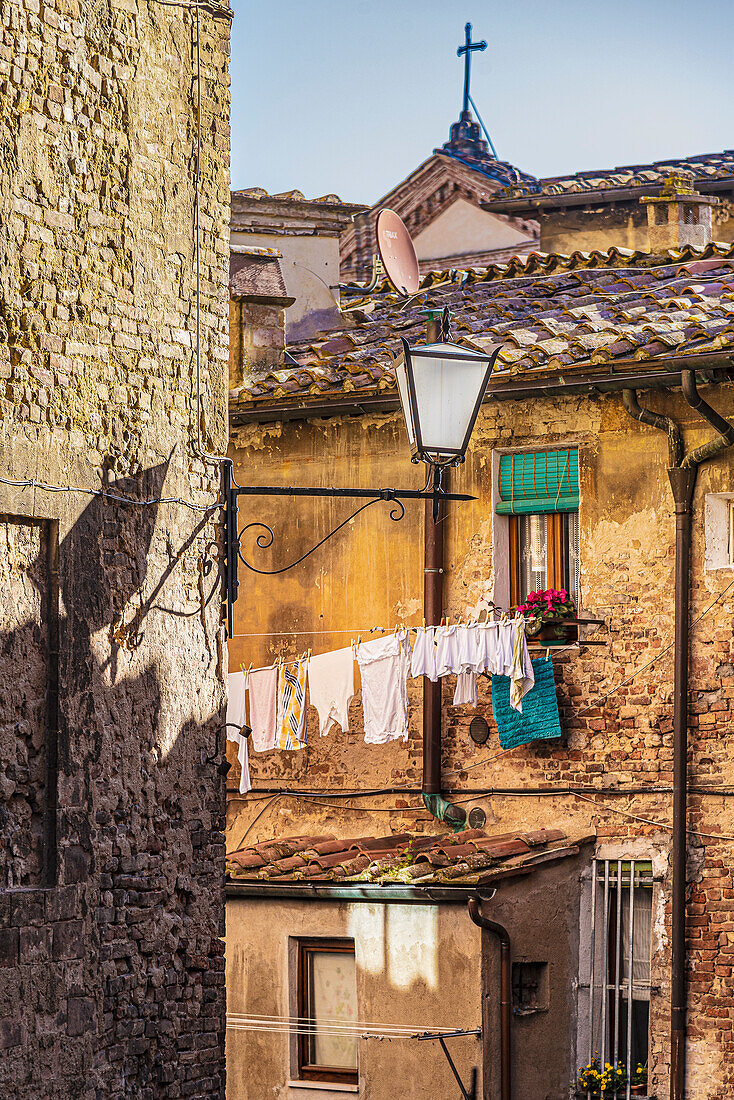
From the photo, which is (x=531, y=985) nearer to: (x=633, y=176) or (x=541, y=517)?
(x=541, y=517)

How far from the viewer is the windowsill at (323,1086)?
40.1ft

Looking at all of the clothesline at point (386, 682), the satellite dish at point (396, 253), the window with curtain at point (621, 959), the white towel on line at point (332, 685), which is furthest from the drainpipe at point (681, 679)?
the satellite dish at point (396, 253)

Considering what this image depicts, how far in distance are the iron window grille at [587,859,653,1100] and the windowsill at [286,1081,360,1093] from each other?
1.76 m

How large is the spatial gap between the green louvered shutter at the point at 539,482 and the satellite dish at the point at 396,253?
2850 millimetres

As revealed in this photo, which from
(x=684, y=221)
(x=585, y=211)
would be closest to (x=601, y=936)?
(x=684, y=221)

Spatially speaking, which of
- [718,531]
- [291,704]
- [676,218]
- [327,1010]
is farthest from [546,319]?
[327,1010]

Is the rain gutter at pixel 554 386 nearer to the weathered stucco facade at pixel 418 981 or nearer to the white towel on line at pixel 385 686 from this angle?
the white towel on line at pixel 385 686

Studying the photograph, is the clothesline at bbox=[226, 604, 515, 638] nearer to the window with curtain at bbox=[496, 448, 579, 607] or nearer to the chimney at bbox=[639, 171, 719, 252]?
the window with curtain at bbox=[496, 448, 579, 607]

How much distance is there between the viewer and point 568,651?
42.6 ft

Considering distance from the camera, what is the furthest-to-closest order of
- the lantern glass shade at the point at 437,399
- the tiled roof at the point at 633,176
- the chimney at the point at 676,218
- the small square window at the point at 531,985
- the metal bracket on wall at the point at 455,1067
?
the tiled roof at the point at 633,176
the chimney at the point at 676,218
the small square window at the point at 531,985
the metal bracket on wall at the point at 455,1067
the lantern glass shade at the point at 437,399

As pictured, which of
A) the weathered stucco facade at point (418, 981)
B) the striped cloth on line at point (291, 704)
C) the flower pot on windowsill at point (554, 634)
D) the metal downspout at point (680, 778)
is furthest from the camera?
the striped cloth on line at point (291, 704)

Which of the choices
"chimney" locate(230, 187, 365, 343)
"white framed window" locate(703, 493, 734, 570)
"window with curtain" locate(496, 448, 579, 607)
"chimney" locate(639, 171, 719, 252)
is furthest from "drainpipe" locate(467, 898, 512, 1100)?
"chimney" locate(639, 171, 719, 252)

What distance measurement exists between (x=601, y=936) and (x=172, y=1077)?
5.41 metres

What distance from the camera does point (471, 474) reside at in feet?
44.7
